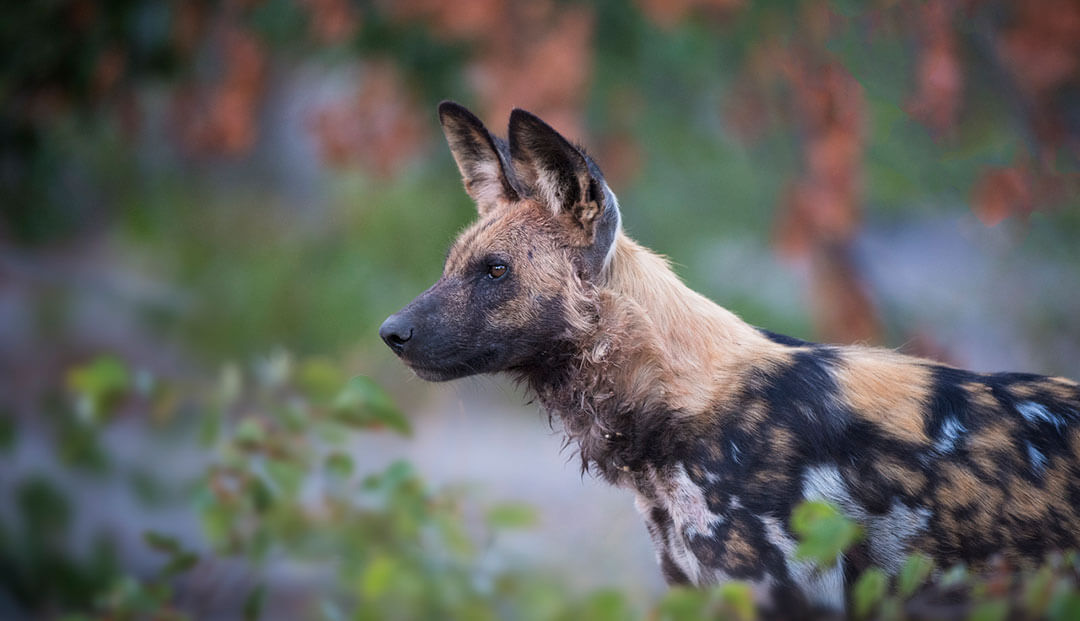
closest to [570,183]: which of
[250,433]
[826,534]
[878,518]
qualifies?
[250,433]

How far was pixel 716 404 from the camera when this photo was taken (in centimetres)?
247

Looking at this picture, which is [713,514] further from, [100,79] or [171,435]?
[100,79]

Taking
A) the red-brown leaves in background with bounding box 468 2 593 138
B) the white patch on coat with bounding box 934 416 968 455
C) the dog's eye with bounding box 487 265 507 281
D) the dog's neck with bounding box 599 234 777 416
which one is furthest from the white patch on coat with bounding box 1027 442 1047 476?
the red-brown leaves in background with bounding box 468 2 593 138

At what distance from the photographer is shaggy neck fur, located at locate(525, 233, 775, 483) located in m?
2.52

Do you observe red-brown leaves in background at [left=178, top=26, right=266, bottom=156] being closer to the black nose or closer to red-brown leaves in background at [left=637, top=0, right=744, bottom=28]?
red-brown leaves in background at [left=637, top=0, right=744, bottom=28]

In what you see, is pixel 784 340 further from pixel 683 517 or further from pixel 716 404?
pixel 683 517

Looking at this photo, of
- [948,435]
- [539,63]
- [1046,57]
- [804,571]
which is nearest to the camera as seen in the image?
[804,571]

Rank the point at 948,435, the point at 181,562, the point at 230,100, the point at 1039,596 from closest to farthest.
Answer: the point at 1039,596
the point at 181,562
the point at 948,435
the point at 230,100

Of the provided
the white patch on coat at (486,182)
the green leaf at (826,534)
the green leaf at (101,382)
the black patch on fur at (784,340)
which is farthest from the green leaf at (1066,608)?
the white patch on coat at (486,182)

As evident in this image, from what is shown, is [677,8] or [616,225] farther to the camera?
[677,8]

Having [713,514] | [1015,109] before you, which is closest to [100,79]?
[713,514]

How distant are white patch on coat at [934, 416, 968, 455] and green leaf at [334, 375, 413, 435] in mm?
1387

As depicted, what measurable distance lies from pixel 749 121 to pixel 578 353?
18.3ft

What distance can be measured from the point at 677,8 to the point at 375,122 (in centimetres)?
252
